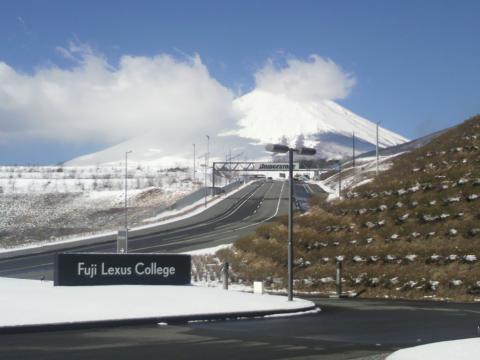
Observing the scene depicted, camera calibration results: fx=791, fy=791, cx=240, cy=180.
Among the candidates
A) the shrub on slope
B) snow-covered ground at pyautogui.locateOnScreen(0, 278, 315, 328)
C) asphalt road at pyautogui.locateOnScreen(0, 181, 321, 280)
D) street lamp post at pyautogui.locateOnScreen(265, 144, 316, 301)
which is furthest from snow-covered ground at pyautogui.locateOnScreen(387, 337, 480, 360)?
asphalt road at pyautogui.locateOnScreen(0, 181, 321, 280)

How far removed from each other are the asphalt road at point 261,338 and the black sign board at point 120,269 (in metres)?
7.53

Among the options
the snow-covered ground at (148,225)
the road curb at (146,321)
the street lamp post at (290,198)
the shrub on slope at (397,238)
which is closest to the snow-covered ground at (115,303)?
the road curb at (146,321)

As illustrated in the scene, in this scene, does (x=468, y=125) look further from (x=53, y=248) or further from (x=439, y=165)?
(x=53, y=248)

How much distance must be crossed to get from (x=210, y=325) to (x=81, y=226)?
75.8 m

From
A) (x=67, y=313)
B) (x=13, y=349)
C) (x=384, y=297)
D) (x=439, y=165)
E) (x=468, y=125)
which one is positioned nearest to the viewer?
(x=13, y=349)

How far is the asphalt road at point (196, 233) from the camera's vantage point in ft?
166

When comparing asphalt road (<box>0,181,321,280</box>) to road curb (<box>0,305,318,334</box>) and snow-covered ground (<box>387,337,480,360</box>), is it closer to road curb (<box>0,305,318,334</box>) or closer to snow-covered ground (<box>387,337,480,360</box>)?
road curb (<box>0,305,318,334</box>)

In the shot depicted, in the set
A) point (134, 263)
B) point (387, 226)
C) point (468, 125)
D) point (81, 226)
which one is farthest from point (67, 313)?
point (81, 226)

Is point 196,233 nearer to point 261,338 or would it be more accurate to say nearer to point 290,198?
point 290,198

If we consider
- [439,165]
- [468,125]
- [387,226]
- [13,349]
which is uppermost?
[468,125]

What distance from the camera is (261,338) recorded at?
16.5m

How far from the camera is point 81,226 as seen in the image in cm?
9281

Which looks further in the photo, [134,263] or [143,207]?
[143,207]

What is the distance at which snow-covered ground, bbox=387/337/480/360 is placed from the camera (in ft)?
40.9
